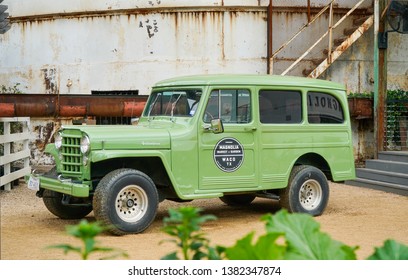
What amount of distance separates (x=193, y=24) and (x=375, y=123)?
4151 mm

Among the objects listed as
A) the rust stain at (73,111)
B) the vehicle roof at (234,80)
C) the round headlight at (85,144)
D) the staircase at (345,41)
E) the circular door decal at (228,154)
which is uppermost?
the staircase at (345,41)

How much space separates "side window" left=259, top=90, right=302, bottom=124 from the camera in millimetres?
9766

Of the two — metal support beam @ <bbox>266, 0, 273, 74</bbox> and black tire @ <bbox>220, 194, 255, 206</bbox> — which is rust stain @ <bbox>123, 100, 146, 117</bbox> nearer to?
metal support beam @ <bbox>266, 0, 273, 74</bbox>

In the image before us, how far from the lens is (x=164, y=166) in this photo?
28.8 feet

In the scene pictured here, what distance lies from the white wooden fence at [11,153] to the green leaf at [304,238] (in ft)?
31.5

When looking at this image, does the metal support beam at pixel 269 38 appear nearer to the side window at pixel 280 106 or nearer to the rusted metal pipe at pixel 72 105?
the rusted metal pipe at pixel 72 105

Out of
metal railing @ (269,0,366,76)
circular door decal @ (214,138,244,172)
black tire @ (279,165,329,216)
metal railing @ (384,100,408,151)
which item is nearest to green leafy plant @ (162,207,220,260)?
circular door decal @ (214,138,244,172)

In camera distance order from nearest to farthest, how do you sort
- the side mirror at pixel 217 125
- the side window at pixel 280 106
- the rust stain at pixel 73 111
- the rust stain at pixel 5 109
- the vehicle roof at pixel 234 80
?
the side mirror at pixel 217 125 < the vehicle roof at pixel 234 80 < the side window at pixel 280 106 < the rust stain at pixel 5 109 < the rust stain at pixel 73 111

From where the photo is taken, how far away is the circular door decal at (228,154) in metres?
9.19

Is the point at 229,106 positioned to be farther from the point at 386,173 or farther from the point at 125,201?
the point at 386,173

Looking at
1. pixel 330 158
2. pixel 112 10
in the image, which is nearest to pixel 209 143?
pixel 330 158

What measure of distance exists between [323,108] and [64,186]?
12.9ft

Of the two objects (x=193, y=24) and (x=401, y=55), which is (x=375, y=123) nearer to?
(x=401, y=55)

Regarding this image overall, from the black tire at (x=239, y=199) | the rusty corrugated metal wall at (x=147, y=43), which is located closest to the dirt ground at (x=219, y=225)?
the black tire at (x=239, y=199)
